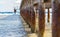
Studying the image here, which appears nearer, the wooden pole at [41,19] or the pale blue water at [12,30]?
the wooden pole at [41,19]

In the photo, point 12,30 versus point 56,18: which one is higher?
point 56,18

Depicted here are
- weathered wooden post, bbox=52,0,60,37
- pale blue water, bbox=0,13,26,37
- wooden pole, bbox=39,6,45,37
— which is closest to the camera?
weathered wooden post, bbox=52,0,60,37

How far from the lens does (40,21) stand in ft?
5.48

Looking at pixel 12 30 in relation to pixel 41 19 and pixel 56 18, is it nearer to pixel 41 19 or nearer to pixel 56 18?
pixel 41 19

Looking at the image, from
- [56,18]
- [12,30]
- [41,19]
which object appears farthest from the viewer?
[12,30]

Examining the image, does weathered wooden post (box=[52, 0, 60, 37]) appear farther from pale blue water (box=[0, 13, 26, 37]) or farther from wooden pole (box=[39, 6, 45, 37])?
pale blue water (box=[0, 13, 26, 37])

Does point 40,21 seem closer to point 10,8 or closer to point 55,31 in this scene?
point 55,31

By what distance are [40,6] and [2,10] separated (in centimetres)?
832

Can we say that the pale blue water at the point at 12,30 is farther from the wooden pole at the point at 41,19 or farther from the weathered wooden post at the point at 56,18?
the weathered wooden post at the point at 56,18

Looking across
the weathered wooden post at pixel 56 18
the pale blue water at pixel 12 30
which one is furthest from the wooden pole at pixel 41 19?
the weathered wooden post at pixel 56 18

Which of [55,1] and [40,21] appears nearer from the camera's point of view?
[55,1]

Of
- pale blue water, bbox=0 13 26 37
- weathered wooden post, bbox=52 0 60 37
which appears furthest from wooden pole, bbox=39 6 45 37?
weathered wooden post, bbox=52 0 60 37

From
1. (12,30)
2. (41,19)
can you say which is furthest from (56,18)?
(12,30)

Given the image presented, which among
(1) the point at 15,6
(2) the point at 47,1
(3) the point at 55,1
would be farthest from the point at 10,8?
(3) the point at 55,1
